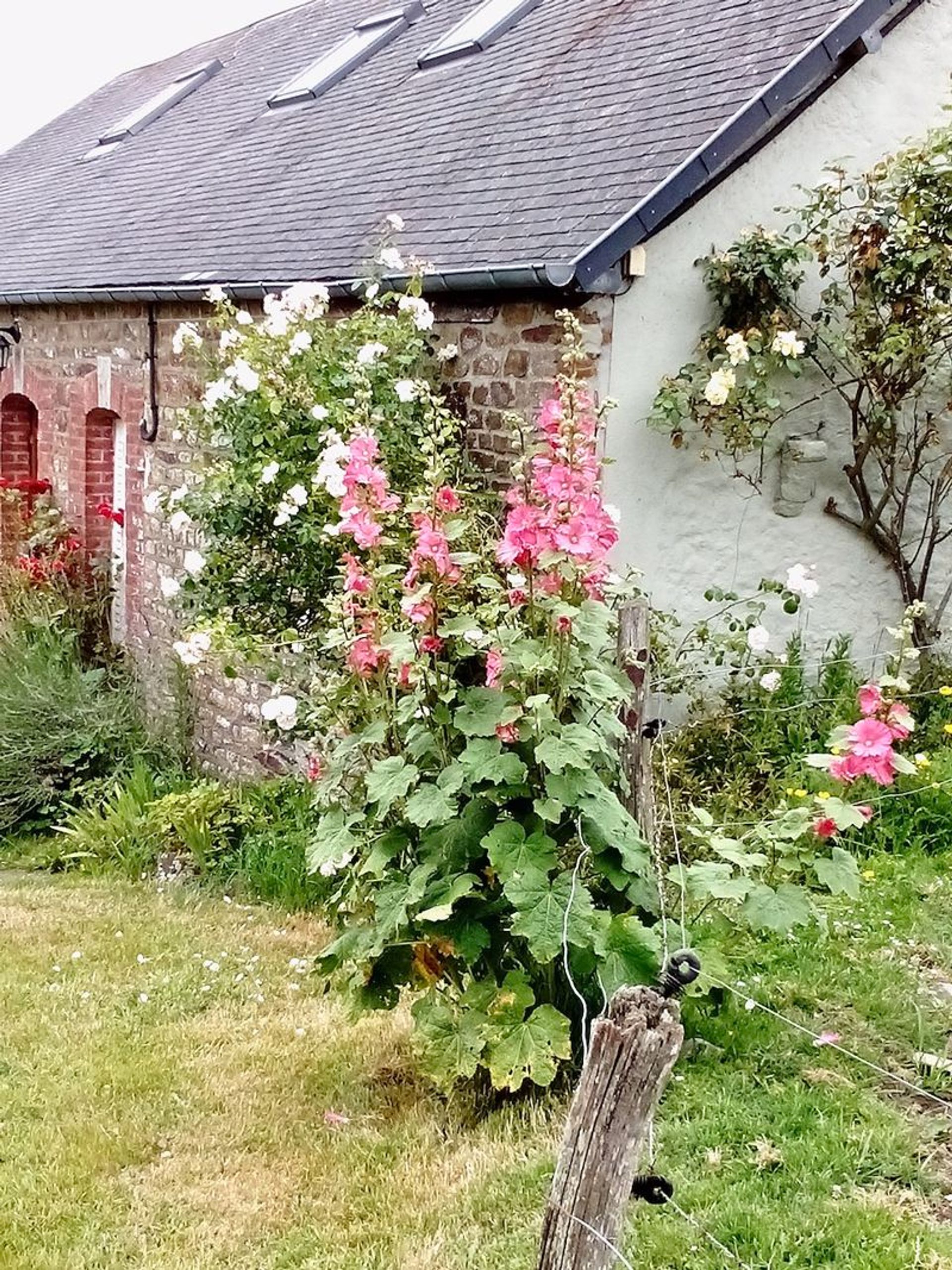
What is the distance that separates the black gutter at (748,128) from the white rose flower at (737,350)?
584 mm

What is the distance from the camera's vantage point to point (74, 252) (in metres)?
11.3

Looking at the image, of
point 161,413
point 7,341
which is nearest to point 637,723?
point 161,413

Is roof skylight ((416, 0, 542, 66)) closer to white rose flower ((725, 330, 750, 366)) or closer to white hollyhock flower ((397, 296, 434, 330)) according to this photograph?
white hollyhock flower ((397, 296, 434, 330))

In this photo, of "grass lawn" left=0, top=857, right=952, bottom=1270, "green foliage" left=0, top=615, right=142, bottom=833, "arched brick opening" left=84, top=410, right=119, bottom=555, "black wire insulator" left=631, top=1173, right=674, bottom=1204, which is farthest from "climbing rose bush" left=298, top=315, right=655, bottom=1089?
"arched brick opening" left=84, top=410, right=119, bottom=555

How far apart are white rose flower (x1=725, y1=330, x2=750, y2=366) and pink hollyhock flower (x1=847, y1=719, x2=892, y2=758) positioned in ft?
8.79

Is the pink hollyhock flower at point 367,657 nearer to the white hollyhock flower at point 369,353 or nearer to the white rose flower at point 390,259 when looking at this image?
the white hollyhock flower at point 369,353

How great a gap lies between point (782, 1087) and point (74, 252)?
9854mm

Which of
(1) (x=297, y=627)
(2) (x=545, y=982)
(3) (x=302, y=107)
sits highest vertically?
(3) (x=302, y=107)

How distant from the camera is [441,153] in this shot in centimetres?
800

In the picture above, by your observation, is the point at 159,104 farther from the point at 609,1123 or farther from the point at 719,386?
the point at 609,1123

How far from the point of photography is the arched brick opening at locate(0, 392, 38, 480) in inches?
496

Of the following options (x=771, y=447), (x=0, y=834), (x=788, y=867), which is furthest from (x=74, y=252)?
(x=788, y=867)

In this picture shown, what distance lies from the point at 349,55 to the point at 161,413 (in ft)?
15.7

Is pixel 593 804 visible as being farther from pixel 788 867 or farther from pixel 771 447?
pixel 771 447
